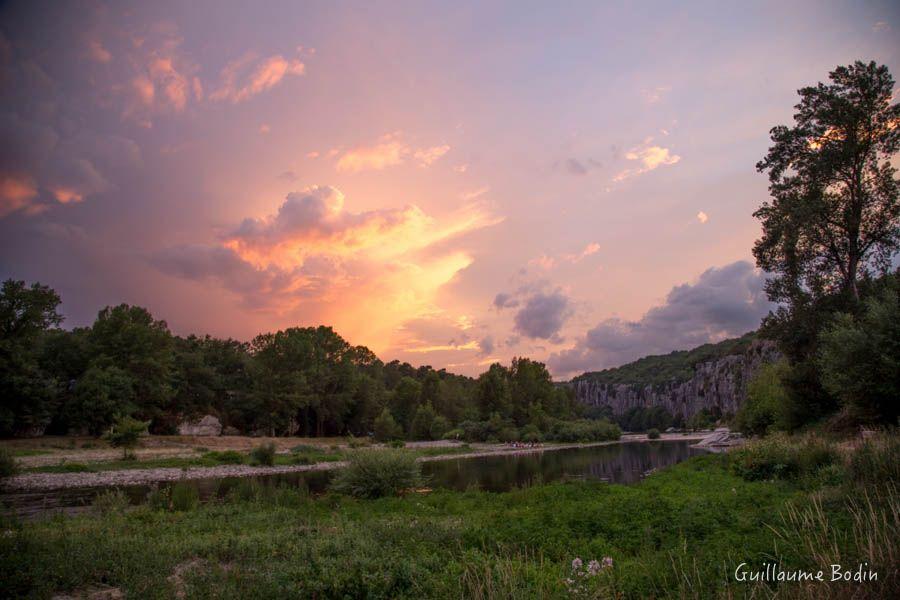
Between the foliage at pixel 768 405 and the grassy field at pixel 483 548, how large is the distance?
52.1 feet

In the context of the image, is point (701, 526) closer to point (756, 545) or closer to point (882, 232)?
point (756, 545)

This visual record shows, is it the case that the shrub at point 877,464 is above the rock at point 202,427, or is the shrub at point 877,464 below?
above

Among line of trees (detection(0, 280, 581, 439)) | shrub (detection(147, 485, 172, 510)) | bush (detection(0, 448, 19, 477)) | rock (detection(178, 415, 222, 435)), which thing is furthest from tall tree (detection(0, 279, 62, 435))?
shrub (detection(147, 485, 172, 510))

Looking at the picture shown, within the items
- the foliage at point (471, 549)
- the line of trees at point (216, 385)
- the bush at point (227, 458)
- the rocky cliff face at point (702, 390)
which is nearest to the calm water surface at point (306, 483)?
the foliage at point (471, 549)

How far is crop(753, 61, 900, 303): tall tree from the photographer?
25500 millimetres

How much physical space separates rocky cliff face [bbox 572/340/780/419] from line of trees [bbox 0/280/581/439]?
39.6m

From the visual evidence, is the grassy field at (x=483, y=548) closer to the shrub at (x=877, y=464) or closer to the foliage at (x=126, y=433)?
the shrub at (x=877, y=464)

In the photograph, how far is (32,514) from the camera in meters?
14.8

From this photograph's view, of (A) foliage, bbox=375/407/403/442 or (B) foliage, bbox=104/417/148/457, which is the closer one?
(B) foliage, bbox=104/417/148/457

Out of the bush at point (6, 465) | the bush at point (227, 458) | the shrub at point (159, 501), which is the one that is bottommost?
the bush at point (227, 458)

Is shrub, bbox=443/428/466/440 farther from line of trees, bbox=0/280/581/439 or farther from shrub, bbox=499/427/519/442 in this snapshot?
shrub, bbox=499/427/519/442

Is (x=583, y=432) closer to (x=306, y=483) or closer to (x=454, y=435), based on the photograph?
(x=454, y=435)

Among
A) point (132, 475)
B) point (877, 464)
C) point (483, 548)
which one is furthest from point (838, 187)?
point (132, 475)

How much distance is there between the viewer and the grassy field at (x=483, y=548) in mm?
5926
